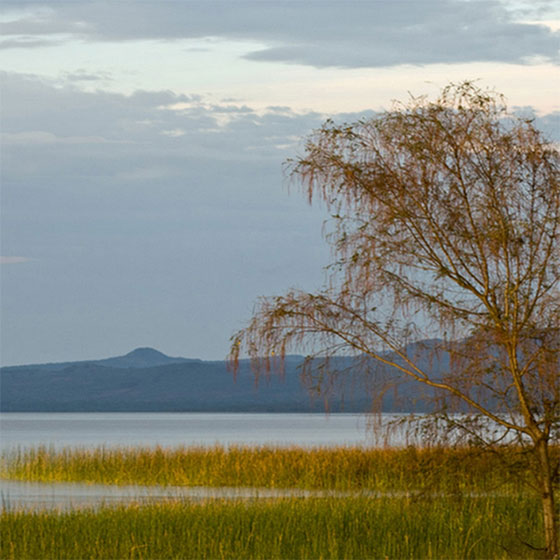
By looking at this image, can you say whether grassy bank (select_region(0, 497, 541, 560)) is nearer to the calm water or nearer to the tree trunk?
the tree trunk

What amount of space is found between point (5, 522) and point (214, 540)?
3420mm

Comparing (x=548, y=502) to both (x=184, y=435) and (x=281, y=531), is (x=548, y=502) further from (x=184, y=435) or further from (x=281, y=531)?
(x=184, y=435)

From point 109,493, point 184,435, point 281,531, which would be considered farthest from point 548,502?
point 184,435

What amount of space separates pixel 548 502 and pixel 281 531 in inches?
159

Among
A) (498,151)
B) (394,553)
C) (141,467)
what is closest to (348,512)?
(394,553)

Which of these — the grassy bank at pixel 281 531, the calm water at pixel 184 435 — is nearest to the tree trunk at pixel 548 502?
the grassy bank at pixel 281 531

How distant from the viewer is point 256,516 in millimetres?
17297

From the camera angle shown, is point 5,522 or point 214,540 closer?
point 214,540

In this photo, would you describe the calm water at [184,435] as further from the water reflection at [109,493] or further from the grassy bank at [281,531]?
the grassy bank at [281,531]

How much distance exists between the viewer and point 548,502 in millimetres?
14586

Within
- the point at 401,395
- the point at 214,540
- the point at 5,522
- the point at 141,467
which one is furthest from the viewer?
the point at 141,467

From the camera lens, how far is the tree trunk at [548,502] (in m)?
14.4

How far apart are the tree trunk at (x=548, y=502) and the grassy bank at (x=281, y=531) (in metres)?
0.49

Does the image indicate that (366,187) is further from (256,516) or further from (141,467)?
(141,467)
